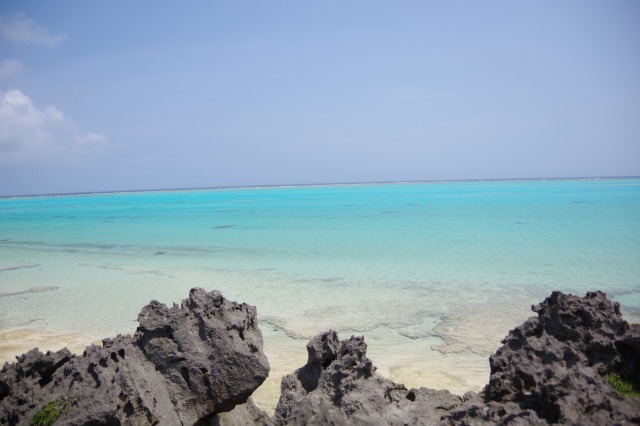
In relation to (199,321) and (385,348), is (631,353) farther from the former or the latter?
(385,348)

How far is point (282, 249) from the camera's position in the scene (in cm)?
2150

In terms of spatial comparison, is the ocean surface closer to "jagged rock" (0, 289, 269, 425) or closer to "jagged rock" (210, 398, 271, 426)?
"jagged rock" (210, 398, 271, 426)

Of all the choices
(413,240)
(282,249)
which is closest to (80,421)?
(282,249)

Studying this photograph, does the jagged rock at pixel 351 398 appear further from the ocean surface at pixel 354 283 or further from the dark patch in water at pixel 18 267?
the dark patch in water at pixel 18 267

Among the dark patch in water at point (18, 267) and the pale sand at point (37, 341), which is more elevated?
the dark patch in water at point (18, 267)

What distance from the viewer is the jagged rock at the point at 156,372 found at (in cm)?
373

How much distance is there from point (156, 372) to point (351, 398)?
189 centimetres

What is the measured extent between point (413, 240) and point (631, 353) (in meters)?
20.1

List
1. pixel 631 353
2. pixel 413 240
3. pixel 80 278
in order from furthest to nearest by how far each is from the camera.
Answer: pixel 413 240, pixel 80 278, pixel 631 353

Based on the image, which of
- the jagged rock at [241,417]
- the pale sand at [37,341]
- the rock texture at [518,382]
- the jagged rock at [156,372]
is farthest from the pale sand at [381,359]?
the rock texture at [518,382]

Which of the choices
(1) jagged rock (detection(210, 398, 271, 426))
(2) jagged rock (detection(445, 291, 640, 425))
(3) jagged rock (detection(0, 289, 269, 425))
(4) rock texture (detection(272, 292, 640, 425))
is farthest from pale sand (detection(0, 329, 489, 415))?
(2) jagged rock (detection(445, 291, 640, 425))

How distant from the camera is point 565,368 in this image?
3654 mm

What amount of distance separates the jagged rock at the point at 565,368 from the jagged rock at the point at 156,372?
6.89ft

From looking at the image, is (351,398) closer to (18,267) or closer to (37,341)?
(37,341)
